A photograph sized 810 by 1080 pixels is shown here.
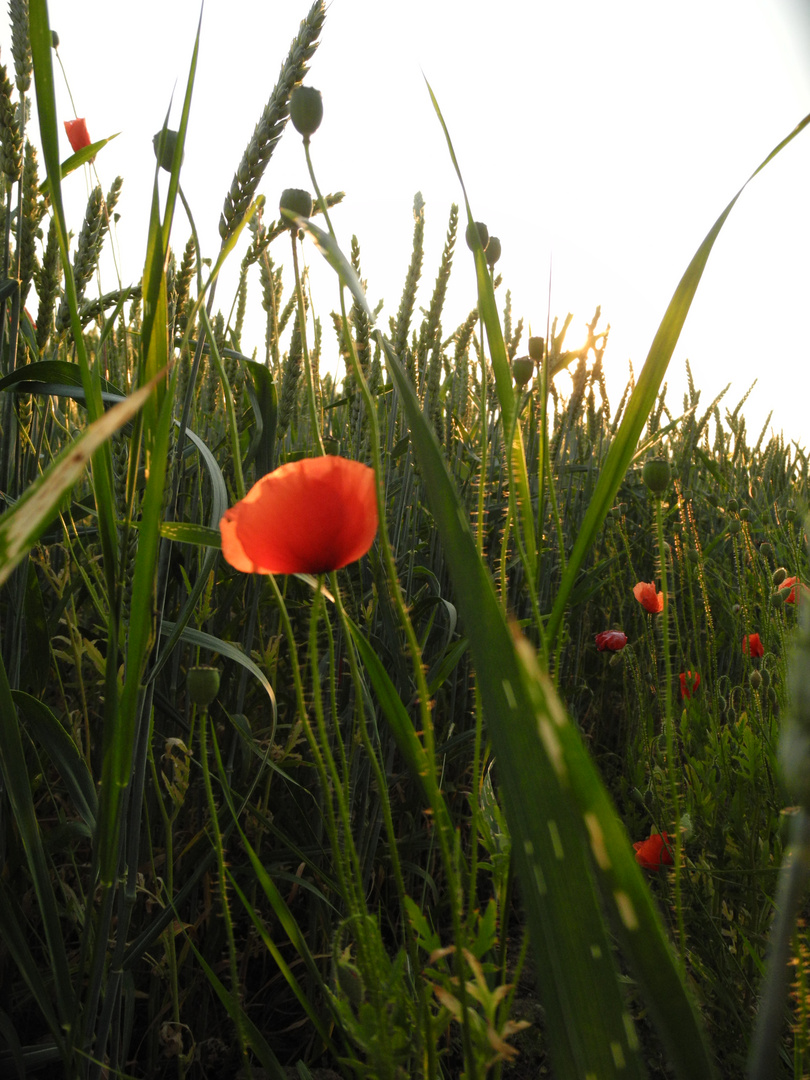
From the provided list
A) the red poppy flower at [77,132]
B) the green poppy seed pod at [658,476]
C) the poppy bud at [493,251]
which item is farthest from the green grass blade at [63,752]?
the red poppy flower at [77,132]

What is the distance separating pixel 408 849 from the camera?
3.30 feet

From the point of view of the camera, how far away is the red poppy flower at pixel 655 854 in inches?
31.4

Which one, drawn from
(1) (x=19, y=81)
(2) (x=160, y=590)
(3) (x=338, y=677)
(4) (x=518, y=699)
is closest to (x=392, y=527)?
(3) (x=338, y=677)

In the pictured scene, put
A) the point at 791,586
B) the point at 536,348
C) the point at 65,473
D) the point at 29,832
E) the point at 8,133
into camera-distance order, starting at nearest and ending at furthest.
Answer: the point at 65,473, the point at 29,832, the point at 8,133, the point at 536,348, the point at 791,586

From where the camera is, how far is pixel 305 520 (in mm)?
428

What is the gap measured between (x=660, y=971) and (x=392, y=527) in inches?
31.5

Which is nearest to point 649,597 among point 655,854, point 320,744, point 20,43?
point 655,854

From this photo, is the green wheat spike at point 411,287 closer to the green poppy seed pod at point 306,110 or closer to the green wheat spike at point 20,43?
the green poppy seed pod at point 306,110

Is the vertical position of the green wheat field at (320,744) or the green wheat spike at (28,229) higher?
the green wheat spike at (28,229)

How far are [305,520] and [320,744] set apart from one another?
520 mm

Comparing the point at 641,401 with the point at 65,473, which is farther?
the point at 641,401

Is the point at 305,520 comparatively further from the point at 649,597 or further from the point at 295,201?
the point at 649,597

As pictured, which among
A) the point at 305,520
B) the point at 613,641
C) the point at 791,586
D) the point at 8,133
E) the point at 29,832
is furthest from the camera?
the point at 613,641

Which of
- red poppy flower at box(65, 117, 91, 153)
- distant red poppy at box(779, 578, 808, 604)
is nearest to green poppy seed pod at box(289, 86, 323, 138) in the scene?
red poppy flower at box(65, 117, 91, 153)
